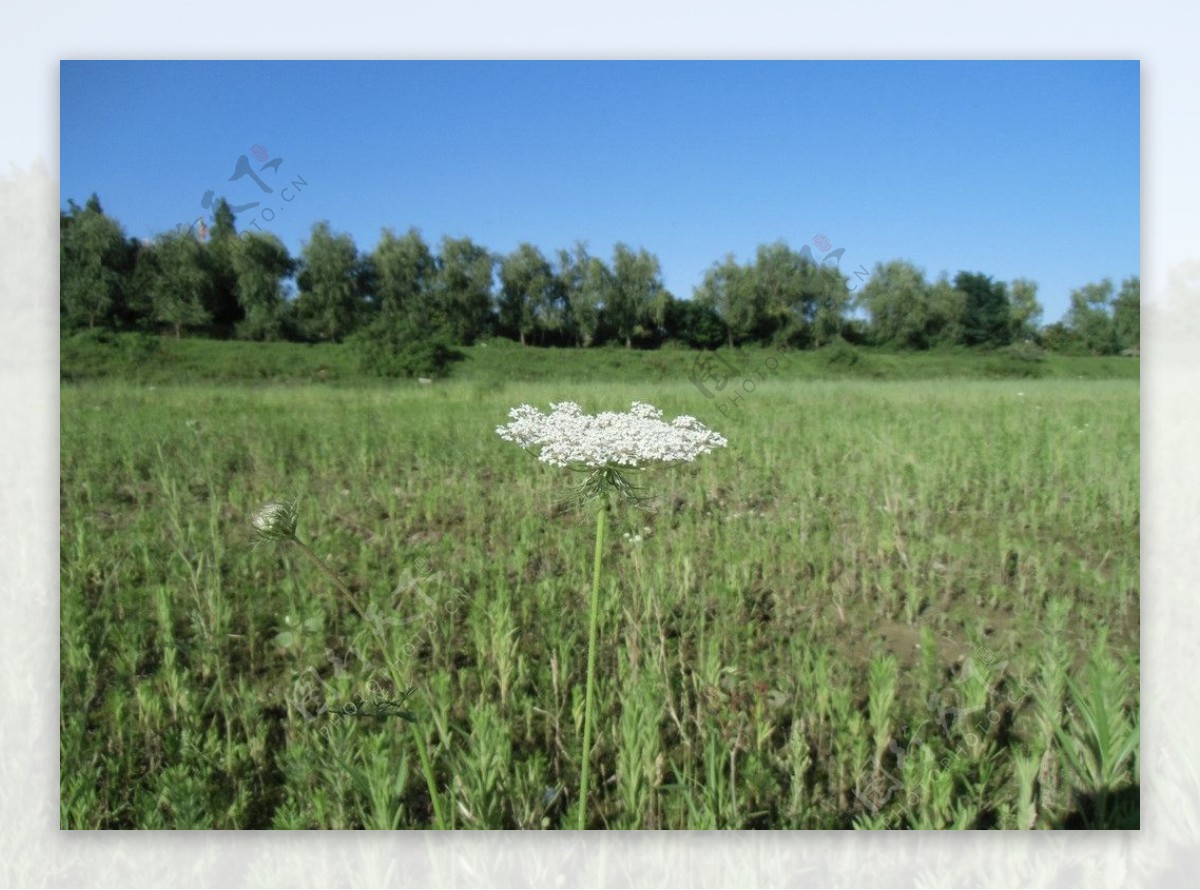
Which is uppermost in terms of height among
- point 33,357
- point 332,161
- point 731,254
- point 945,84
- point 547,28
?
point 547,28

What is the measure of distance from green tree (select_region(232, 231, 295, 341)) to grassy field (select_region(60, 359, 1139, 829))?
0.17m

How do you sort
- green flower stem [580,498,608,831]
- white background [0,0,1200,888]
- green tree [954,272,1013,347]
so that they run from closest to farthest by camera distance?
green flower stem [580,498,608,831]
white background [0,0,1200,888]
green tree [954,272,1013,347]

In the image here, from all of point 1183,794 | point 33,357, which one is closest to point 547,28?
point 33,357

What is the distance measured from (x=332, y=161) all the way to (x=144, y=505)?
947mm

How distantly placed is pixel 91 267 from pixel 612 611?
4.73 ft

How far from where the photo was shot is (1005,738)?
5.56ft

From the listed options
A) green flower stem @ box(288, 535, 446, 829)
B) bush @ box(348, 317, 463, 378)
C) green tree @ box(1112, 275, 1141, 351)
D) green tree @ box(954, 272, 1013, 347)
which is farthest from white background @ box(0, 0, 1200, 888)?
green flower stem @ box(288, 535, 446, 829)

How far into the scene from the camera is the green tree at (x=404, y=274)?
1888 mm

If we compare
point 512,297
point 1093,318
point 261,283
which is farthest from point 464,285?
A: point 1093,318

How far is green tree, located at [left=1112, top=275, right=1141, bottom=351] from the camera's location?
6.18ft

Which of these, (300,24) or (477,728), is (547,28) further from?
(477,728)

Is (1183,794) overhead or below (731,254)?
below

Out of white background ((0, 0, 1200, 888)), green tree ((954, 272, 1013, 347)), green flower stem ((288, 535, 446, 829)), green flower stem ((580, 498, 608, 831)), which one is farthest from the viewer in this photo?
green tree ((954, 272, 1013, 347))

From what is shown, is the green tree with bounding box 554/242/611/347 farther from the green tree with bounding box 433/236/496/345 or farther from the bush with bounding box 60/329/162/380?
the bush with bounding box 60/329/162/380
